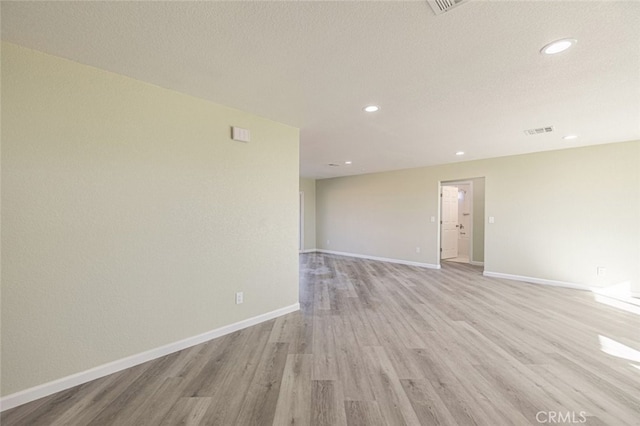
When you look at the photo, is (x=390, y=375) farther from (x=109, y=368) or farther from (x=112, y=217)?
(x=112, y=217)

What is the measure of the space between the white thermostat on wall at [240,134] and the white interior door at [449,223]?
614cm

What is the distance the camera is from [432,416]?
5.20 feet

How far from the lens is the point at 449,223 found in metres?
7.48

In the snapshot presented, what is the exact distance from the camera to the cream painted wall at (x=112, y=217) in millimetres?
1676

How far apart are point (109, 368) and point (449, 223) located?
7728 mm

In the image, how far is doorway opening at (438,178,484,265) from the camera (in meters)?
6.59

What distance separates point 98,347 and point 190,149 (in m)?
1.74

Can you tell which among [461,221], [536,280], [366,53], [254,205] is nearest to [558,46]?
[366,53]

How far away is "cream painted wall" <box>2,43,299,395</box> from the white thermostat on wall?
0.05 m

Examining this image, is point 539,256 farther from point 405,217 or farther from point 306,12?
point 306,12

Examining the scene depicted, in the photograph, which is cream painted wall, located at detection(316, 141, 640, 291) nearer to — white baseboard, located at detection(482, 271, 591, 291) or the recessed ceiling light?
white baseboard, located at detection(482, 271, 591, 291)

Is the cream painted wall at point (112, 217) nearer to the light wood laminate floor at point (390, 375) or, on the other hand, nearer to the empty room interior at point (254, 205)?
the empty room interior at point (254, 205)

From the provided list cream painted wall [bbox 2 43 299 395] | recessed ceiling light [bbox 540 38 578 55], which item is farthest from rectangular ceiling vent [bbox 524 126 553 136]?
cream painted wall [bbox 2 43 299 395]

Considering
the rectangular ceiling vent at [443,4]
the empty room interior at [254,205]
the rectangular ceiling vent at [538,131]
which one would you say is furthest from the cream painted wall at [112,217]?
the rectangular ceiling vent at [538,131]
